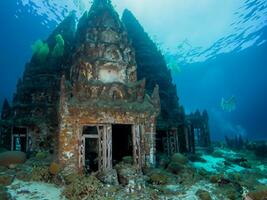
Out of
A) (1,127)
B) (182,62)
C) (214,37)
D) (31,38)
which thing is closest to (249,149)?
(1,127)

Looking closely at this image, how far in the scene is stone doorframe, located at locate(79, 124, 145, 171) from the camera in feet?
58.2

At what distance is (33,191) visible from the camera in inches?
587

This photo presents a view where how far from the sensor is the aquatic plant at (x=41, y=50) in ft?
109

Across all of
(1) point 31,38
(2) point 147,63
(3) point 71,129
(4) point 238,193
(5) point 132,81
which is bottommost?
(4) point 238,193

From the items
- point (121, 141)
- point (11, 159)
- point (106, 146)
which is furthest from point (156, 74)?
point (11, 159)

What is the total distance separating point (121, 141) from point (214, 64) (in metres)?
103

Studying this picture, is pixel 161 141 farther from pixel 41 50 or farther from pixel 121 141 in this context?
pixel 41 50

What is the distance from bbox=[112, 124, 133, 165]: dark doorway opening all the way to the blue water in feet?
153

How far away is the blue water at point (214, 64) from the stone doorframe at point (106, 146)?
48.8 meters

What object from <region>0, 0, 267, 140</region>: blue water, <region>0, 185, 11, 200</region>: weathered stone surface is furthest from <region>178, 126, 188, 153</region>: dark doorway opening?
<region>0, 0, 267, 140</region>: blue water

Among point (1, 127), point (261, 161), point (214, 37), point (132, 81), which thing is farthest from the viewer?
point (214, 37)

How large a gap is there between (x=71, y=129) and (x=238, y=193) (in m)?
11.1

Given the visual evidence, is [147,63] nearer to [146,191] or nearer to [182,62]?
[146,191]

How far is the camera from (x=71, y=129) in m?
17.6
